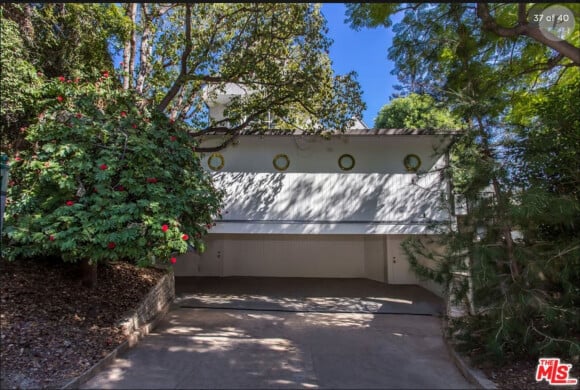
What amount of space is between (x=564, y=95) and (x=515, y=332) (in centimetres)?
428

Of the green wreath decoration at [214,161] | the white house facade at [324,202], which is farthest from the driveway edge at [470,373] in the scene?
the green wreath decoration at [214,161]

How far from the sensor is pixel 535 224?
15.9 ft

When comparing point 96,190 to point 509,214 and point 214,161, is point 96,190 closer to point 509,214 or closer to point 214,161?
point 214,161

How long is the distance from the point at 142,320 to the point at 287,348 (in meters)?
2.94

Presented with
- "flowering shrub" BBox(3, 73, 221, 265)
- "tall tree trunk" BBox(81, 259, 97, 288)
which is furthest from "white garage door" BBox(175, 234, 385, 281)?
"flowering shrub" BBox(3, 73, 221, 265)

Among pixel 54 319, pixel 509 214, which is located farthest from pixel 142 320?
pixel 509 214

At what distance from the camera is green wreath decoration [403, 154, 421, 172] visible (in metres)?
10.6

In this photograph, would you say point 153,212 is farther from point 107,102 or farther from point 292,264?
point 292,264

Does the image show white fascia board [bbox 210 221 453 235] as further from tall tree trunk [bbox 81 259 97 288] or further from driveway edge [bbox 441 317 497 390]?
driveway edge [bbox 441 317 497 390]

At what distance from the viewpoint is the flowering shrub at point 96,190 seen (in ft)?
15.9

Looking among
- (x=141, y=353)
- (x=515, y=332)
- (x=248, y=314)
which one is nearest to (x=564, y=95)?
(x=515, y=332)

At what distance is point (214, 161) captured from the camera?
10.4 meters

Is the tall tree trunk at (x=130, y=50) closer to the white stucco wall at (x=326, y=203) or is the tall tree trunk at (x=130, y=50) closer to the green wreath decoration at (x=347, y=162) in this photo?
the white stucco wall at (x=326, y=203)

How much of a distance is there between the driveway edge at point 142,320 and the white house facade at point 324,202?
190 centimetres
